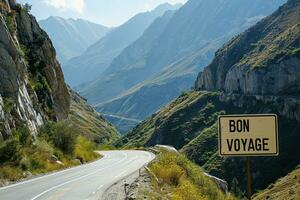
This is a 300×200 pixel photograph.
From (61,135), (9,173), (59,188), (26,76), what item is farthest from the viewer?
(61,135)

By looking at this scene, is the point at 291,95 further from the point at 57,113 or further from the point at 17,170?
the point at 17,170

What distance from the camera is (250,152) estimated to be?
956cm

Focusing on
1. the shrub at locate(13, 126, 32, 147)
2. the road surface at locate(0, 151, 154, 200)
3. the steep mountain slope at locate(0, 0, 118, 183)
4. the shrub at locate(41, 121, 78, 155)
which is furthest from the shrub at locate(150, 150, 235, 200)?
the shrub at locate(41, 121, 78, 155)

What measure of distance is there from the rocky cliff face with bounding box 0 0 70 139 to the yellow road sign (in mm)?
24143

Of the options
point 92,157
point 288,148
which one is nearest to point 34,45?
point 92,157

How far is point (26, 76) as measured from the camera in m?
44.4

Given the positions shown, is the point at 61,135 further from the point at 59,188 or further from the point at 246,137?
the point at 246,137

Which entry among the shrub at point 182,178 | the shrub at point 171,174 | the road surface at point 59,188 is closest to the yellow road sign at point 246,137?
the shrub at point 182,178

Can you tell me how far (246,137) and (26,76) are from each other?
1456 inches

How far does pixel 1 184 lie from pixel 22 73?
15.3 meters

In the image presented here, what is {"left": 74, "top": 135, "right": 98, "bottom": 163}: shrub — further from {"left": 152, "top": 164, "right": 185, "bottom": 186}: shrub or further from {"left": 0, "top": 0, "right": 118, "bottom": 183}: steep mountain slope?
{"left": 152, "top": 164, "right": 185, "bottom": 186}: shrub

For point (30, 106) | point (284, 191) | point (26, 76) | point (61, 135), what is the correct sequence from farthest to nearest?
1. point (284, 191)
2. point (61, 135)
3. point (26, 76)
4. point (30, 106)

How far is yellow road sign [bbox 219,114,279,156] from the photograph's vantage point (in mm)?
9570

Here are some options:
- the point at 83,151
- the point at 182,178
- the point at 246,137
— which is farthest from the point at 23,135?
Answer: the point at 246,137
